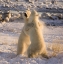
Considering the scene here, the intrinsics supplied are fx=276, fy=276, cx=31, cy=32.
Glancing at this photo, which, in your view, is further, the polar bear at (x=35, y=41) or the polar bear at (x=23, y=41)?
the polar bear at (x=23, y=41)

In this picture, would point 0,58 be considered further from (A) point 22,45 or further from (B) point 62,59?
(B) point 62,59

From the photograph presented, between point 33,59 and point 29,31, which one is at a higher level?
point 29,31

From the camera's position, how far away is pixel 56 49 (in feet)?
Result: 29.9

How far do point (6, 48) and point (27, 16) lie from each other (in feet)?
5.63

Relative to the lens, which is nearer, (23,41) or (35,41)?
(35,41)

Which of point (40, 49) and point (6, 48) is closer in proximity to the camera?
point (40, 49)

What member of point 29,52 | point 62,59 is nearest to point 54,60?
point 62,59

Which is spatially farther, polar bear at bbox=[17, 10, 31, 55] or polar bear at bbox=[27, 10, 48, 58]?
polar bear at bbox=[17, 10, 31, 55]

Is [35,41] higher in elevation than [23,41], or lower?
higher

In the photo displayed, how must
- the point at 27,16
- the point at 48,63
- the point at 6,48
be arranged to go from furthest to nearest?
the point at 6,48
the point at 27,16
the point at 48,63

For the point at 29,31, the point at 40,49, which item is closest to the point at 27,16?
the point at 29,31

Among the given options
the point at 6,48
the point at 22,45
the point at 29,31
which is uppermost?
the point at 29,31

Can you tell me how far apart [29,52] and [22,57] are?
0.29 meters

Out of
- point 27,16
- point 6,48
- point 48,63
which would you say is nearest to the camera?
point 48,63
